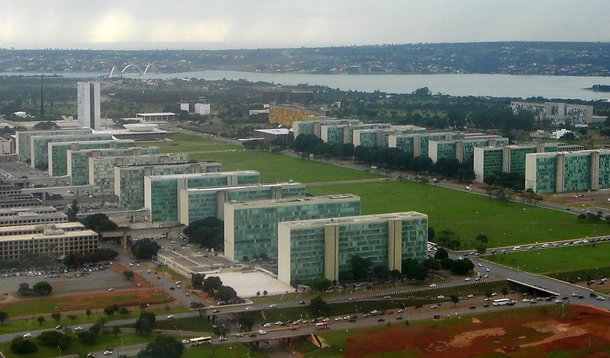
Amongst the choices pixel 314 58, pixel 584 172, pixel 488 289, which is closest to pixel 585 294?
pixel 488 289

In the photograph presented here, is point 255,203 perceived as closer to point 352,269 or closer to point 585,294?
point 352,269

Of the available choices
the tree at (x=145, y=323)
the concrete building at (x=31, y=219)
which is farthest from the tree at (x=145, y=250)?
the tree at (x=145, y=323)

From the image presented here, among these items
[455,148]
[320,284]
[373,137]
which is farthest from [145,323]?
[373,137]

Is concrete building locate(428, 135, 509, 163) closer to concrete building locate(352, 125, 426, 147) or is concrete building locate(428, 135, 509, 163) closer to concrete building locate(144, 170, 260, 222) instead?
concrete building locate(352, 125, 426, 147)

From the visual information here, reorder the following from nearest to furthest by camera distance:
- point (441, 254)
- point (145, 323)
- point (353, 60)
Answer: point (145, 323) → point (441, 254) → point (353, 60)

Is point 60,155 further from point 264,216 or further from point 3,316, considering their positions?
point 3,316

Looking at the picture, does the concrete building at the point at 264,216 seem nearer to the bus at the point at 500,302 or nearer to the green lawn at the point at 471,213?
the green lawn at the point at 471,213
